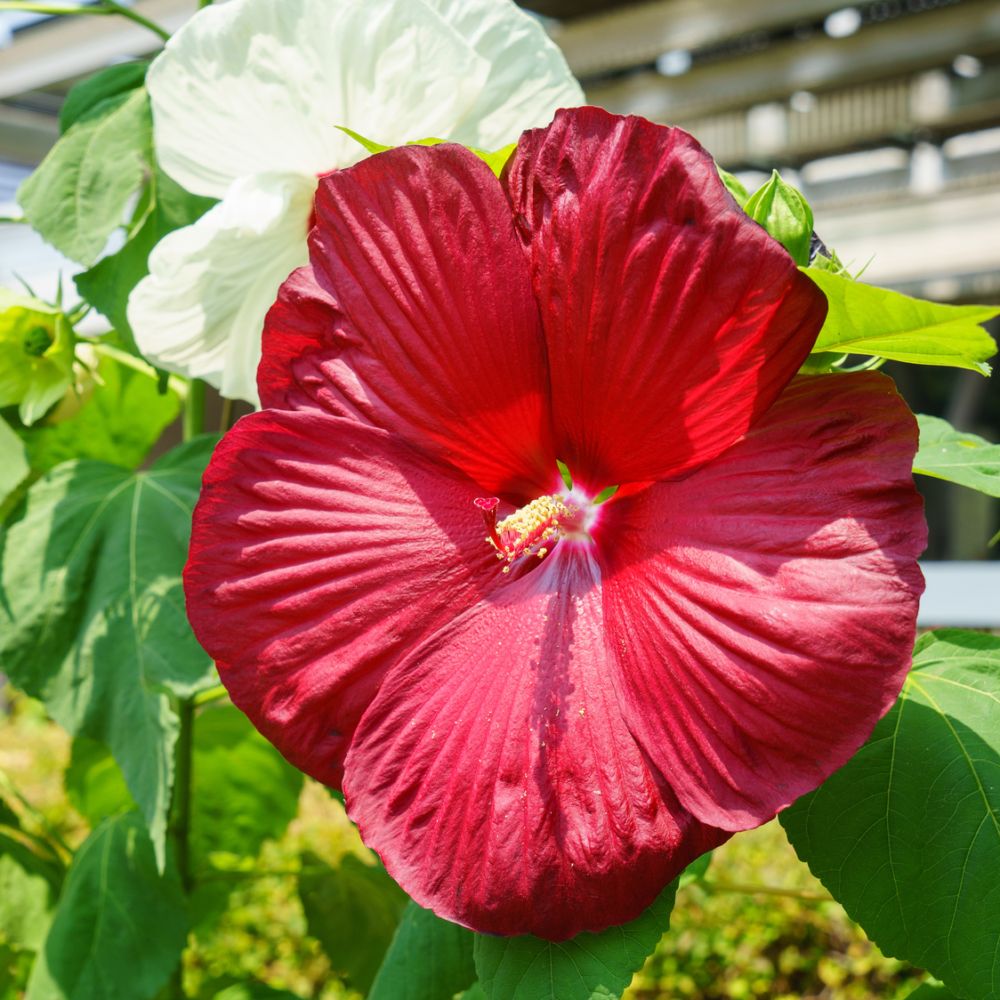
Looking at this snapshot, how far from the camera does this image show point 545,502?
1.41ft

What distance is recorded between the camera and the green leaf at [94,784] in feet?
3.50

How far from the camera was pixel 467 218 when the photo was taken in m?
0.40

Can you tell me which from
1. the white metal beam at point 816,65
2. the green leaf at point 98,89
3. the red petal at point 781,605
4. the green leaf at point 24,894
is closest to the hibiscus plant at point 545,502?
the red petal at point 781,605

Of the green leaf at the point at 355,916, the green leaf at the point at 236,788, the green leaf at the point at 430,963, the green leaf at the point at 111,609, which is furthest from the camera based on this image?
the green leaf at the point at 236,788

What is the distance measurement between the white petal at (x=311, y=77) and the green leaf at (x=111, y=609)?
0.29 meters

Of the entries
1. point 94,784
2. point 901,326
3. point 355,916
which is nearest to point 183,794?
point 355,916

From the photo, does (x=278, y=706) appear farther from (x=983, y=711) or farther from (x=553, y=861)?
(x=983, y=711)

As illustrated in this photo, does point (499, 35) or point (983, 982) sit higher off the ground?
point (499, 35)

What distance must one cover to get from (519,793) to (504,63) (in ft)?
1.09

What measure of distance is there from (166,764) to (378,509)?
0.29 metres

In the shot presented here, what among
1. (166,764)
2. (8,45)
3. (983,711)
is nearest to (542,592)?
(983,711)

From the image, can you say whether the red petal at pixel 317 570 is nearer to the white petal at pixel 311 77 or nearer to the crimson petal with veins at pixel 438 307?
the crimson petal with veins at pixel 438 307

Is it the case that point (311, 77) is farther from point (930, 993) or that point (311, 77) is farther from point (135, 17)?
point (930, 993)

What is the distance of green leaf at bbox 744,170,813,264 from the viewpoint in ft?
1.36
